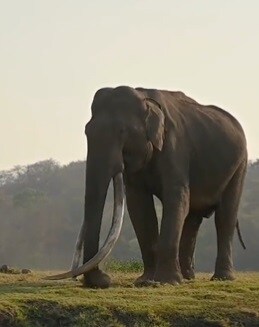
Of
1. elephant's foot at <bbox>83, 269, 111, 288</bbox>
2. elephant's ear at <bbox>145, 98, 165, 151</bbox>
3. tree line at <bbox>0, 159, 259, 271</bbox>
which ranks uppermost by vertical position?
tree line at <bbox>0, 159, 259, 271</bbox>

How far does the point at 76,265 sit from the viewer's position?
10609 millimetres

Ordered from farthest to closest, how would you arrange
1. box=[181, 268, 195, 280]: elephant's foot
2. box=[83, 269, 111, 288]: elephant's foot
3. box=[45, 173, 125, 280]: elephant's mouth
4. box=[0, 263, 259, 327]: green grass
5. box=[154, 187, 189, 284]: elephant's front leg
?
box=[181, 268, 195, 280]: elephant's foot, box=[154, 187, 189, 284]: elephant's front leg, box=[83, 269, 111, 288]: elephant's foot, box=[45, 173, 125, 280]: elephant's mouth, box=[0, 263, 259, 327]: green grass

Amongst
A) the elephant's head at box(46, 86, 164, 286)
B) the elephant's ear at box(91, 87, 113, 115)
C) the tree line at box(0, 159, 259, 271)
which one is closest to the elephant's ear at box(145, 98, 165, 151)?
the elephant's head at box(46, 86, 164, 286)

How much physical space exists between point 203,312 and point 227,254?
13.1ft

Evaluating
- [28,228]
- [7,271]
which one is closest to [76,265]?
[7,271]

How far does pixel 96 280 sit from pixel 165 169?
163cm

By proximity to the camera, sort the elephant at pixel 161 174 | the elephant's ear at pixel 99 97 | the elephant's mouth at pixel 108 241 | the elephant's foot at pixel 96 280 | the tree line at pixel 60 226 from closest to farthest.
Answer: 1. the elephant's mouth at pixel 108 241
2. the elephant's foot at pixel 96 280
3. the elephant at pixel 161 174
4. the elephant's ear at pixel 99 97
5. the tree line at pixel 60 226

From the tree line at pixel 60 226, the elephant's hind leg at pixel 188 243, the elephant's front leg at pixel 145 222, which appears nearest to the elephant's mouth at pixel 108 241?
the elephant's front leg at pixel 145 222

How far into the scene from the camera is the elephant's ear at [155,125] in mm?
11384

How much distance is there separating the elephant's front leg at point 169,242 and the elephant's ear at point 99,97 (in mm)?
1154

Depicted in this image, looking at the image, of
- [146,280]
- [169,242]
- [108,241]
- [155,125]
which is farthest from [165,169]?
[108,241]

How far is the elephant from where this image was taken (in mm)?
10805

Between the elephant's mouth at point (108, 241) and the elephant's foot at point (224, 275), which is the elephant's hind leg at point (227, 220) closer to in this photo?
the elephant's foot at point (224, 275)

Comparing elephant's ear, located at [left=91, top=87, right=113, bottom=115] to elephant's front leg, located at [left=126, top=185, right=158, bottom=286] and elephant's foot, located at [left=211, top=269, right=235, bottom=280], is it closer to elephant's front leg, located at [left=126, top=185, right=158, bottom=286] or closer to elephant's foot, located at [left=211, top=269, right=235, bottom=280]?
elephant's front leg, located at [left=126, top=185, right=158, bottom=286]
